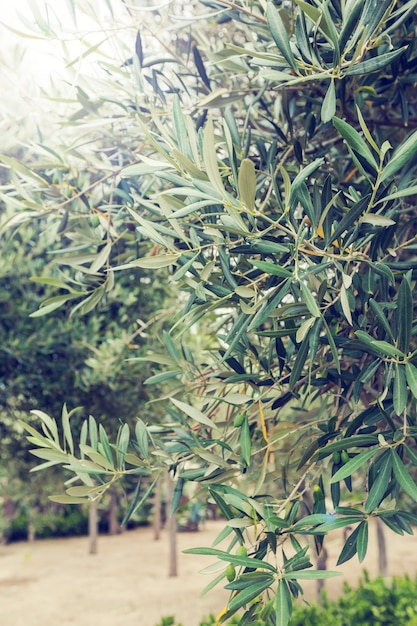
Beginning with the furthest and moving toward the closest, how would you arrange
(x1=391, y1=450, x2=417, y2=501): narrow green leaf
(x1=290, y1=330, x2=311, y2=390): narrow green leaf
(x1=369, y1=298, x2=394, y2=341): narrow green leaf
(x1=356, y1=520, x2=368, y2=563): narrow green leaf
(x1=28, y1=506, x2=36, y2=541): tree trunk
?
(x1=28, y1=506, x2=36, y2=541): tree trunk, (x1=290, y1=330, x2=311, y2=390): narrow green leaf, (x1=356, y1=520, x2=368, y2=563): narrow green leaf, (x1=369, y1=298, x2=394, y2=341): narrow green leaf, (x1=391, y1=450, x2=417, y2=501): narrow green leaf

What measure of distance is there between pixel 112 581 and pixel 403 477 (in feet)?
43.4

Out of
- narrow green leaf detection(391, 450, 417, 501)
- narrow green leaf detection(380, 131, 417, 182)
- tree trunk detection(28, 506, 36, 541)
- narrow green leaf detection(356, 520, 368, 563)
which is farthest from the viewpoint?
tree trunk detection(28, 506, 36, 541)

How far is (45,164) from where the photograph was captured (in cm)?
264

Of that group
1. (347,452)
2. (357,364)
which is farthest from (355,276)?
(347,452)

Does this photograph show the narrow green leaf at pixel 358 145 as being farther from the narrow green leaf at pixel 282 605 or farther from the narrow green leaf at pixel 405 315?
the narrow green leaf at pixel 282 605

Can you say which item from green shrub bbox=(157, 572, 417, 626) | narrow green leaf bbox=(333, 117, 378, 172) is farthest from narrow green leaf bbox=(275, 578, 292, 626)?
green shrub bbox=(157, 572, 417, 626)

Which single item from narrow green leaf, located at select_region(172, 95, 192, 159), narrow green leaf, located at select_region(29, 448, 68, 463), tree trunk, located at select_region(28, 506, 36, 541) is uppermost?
narrow green leaf, located at select_region(172, 95, 192, 159)

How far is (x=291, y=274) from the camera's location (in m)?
1.65

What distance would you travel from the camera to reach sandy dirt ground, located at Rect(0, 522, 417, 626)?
10195mm

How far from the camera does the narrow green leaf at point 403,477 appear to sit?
63.1 inches

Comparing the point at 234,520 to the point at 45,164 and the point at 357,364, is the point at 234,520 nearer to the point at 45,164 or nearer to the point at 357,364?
the point at 357,364

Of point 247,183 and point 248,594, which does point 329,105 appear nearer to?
point 247,183

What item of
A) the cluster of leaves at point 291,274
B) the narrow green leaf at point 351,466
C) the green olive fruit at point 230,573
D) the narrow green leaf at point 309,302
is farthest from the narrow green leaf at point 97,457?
the narrow green leaf at point 309,302

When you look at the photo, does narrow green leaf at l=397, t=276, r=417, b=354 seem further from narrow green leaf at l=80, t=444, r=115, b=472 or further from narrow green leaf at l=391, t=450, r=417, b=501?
narrow green leaf at l=80, t=444, r=115, b=472
